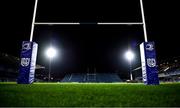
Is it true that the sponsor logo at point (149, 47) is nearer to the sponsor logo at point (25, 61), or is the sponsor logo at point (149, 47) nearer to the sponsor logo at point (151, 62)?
the sponsor logo at point (151, 62)

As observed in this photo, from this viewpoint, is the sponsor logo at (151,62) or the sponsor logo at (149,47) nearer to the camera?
the sponsor logo at (151,62)

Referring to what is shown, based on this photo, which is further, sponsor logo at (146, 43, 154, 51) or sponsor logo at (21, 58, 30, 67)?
sponsor logo at (146, 43, 154, 51)

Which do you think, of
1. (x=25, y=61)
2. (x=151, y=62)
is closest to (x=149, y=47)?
(x=151, y=62)

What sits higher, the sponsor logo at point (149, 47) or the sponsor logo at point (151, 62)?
the sponsor logo at point (149, 47)

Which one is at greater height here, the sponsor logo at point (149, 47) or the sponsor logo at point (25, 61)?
the sponsor logo at point (149, 47)

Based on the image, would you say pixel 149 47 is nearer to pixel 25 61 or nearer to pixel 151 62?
pixel 151 62

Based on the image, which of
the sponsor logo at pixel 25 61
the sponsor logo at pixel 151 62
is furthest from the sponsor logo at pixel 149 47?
the sponsor logo at pixel 25 61

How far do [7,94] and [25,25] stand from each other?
9.13 meters

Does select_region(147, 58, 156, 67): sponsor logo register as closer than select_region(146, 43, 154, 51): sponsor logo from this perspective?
Yes

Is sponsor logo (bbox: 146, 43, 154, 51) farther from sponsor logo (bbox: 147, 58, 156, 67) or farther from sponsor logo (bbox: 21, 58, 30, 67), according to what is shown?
sponsor logo (bbox: 21, 58, 30, 67)

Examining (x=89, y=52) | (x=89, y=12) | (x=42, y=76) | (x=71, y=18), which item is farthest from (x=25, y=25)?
(x=42, y=76)

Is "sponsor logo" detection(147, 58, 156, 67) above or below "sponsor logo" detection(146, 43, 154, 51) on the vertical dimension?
below

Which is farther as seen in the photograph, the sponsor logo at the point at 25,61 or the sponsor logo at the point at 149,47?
the sponsor logo at the point at 149,47

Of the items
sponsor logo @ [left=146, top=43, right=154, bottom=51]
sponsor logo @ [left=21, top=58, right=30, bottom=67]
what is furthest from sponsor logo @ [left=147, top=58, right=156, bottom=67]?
sponsor logo @ [left=21, top=58, right=30, bottom=67]
